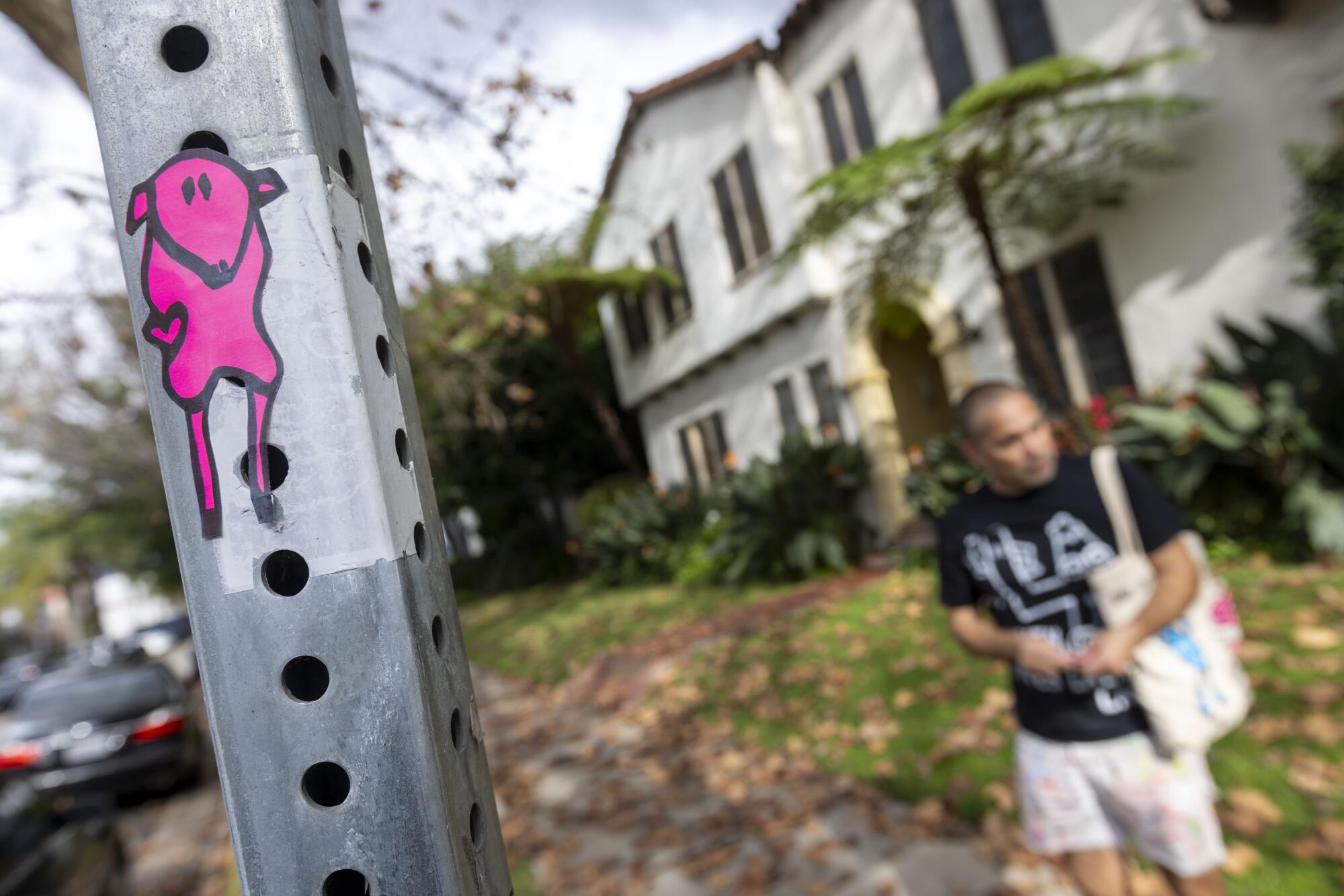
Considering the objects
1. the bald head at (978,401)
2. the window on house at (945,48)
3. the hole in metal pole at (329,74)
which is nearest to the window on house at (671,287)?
the window on house at (945,48)

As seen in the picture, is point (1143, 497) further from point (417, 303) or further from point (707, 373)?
point (707, 373)

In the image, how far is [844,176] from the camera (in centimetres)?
809

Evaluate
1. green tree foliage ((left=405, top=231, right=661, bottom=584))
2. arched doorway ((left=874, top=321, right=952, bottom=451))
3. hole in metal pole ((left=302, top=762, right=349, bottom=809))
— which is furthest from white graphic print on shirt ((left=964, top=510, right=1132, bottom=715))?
green tree foliage ((left=405, top=231, right=661, bottom=584))

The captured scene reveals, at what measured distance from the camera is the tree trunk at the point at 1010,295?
27.4 ft


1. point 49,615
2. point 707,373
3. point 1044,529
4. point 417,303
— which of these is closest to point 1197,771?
point 1044,529

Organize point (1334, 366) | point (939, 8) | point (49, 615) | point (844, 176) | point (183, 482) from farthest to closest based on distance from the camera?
1. point (49, 615)
2. point (939, 8)
3. point (844, 176)
4. point (1334, 366)
5. point (183, 482)

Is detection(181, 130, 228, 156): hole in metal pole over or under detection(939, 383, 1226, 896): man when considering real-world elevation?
over

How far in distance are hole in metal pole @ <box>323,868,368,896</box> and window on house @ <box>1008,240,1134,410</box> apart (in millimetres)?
9341

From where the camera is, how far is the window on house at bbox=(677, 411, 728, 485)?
16547mm

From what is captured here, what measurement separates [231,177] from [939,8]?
11.3 meters

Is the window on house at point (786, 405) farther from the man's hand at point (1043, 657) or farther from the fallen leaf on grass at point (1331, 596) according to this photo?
the man's hand at point (1043, 657)

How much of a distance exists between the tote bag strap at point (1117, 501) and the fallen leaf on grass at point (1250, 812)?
6.70ft

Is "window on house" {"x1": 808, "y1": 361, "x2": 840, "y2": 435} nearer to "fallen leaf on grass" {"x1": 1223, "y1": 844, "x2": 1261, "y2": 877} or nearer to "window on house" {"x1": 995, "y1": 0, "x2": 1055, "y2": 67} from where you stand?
"window on house" {"x1": 995, "y1": 0, "x2": 1055, "y2": 67}

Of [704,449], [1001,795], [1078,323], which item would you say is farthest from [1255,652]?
[704,449]
